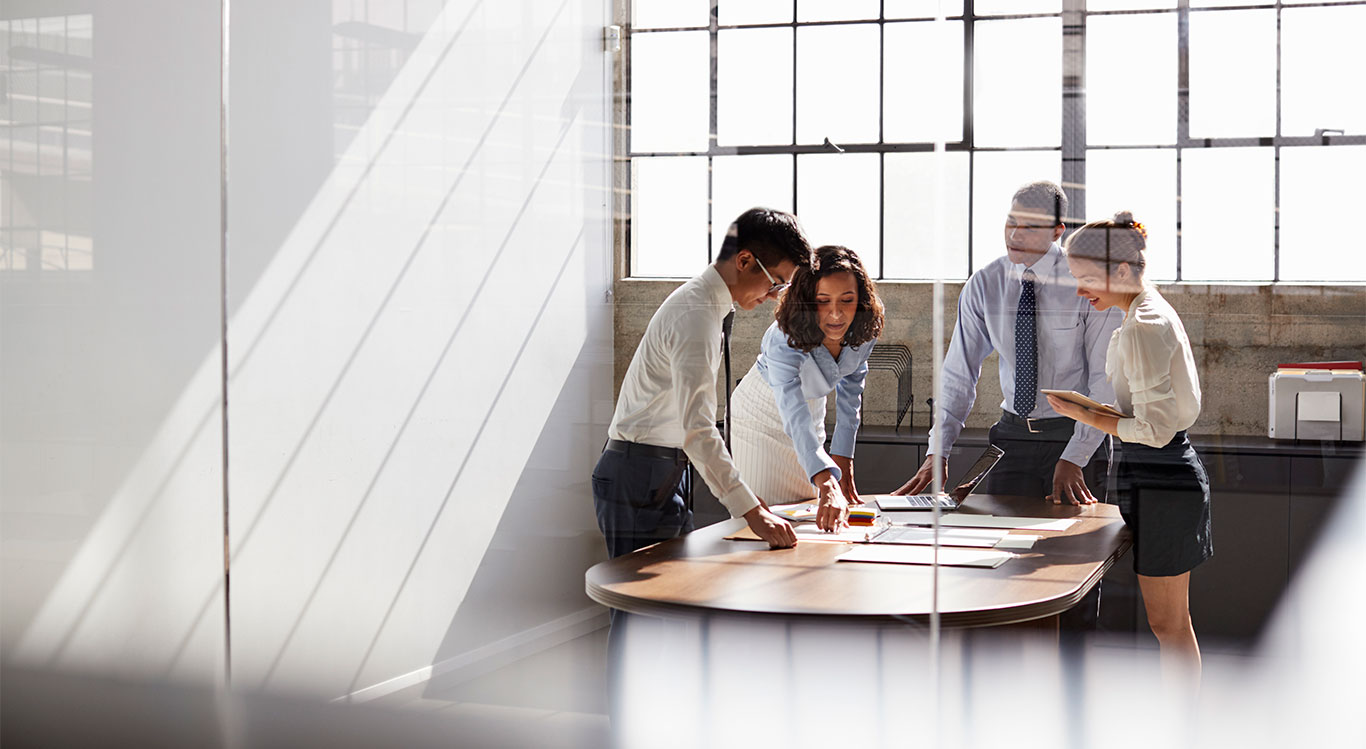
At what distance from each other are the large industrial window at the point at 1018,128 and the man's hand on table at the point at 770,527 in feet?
2.15

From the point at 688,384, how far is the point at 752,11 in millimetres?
990

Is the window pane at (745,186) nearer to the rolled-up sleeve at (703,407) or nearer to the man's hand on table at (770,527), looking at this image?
the rolled-up sleeve at (703,407)

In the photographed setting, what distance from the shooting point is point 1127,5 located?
2865 mm

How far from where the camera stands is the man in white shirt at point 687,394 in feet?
9.98

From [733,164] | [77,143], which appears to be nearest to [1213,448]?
[733,164]

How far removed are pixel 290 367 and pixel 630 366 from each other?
1.14m

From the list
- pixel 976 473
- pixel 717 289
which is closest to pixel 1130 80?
pixel 976 473

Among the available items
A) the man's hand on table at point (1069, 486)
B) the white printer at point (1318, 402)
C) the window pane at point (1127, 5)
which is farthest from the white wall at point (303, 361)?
the white printer at point (1318, 402)

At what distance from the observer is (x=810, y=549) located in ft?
9.31

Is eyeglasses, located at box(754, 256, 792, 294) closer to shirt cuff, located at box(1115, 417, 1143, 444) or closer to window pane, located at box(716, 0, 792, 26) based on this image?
window pane, located at box(716, 0, 792, 26)

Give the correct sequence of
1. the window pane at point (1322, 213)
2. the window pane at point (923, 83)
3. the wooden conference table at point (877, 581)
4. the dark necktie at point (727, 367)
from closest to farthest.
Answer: the wooden conference table at point (877, 581) → the window pane at point (1322, 213) → the window pane at point (923, 83) → the dark necktie at point (727, 367)

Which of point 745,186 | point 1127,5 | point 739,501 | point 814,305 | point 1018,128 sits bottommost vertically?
point 739,501

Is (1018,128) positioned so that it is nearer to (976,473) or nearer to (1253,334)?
(1253,334)

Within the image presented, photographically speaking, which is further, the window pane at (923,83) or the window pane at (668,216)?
the window pane at (668,216)
